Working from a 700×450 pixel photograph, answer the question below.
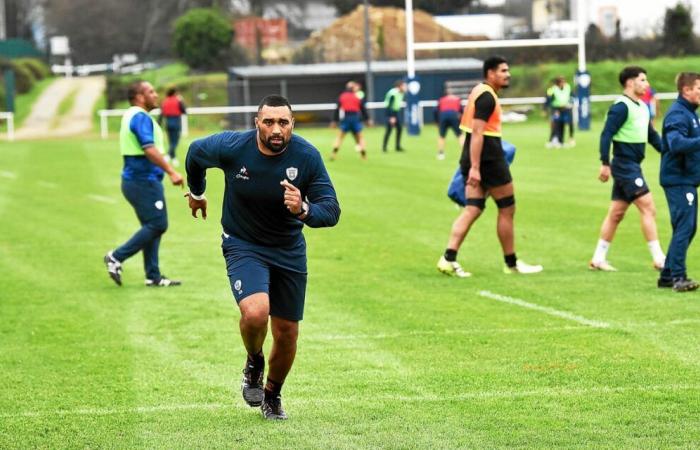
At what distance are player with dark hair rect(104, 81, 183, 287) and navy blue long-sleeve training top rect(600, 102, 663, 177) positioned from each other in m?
4.12

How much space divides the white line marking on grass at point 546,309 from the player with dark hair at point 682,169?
4.63 feet

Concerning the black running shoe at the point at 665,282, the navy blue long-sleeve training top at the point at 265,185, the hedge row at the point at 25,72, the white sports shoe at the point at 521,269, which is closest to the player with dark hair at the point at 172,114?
the white sports shoe at the point at 521,269

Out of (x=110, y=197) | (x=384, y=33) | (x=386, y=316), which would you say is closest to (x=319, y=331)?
(x=386, y=316)

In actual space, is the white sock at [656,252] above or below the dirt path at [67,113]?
above

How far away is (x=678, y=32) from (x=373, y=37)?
10.2m

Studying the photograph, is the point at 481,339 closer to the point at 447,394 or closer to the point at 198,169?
the point at 447,394

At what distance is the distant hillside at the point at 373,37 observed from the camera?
38594 mm

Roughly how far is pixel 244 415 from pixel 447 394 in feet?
4.26

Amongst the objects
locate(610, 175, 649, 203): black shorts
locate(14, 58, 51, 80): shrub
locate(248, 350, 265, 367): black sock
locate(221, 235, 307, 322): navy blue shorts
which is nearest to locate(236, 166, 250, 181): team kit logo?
locate(221, 235, 307, 322): navy blue shorts

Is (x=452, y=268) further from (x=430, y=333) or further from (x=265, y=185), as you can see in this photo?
(x=265, y=185)

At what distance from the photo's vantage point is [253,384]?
8.34 m

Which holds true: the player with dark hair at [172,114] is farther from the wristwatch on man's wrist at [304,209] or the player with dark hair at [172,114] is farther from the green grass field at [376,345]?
the wristwatch on man's wrist at [304,209]

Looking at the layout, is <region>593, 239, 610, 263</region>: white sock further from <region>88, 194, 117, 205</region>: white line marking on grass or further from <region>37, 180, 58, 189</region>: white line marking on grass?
<region>37, 180, 58, 189</region>: white line marking on grass

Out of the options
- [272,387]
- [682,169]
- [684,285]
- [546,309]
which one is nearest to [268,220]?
[272,387]
